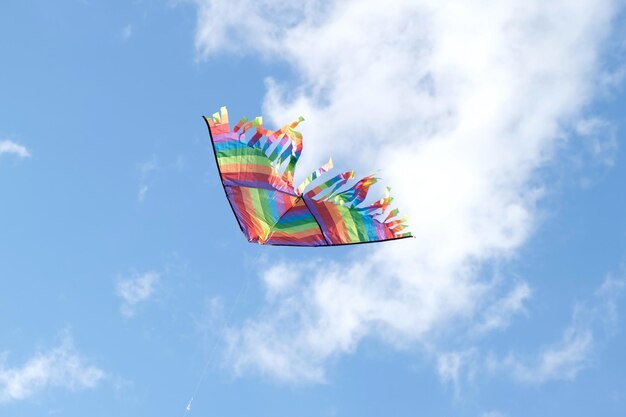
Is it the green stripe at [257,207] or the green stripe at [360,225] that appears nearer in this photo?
the green stripe at [257,207]

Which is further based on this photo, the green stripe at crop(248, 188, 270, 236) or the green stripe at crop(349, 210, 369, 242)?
the green stripe at crop(349, 210, 369, 242)

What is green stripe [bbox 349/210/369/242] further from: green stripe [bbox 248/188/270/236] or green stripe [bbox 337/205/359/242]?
green stripe [bbox 248/188/270/236]

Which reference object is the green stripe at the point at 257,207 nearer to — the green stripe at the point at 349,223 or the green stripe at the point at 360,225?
the green stripe at the point at 349,223

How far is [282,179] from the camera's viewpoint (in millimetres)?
19312

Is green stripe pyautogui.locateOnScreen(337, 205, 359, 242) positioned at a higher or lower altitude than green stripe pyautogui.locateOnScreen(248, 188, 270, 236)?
higher

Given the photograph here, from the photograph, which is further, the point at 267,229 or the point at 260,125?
the point at 267,229

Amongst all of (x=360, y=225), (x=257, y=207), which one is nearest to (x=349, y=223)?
(x=360, y=225)

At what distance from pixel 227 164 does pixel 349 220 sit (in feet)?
10.5

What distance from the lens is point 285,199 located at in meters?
19.7

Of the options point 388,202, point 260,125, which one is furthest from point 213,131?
point 388,202

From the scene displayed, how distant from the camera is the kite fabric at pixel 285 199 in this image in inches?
737

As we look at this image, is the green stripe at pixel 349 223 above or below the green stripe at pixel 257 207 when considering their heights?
above

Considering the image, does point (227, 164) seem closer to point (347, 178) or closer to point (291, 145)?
point (291, 145)

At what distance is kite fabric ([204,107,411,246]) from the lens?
18.7 m
